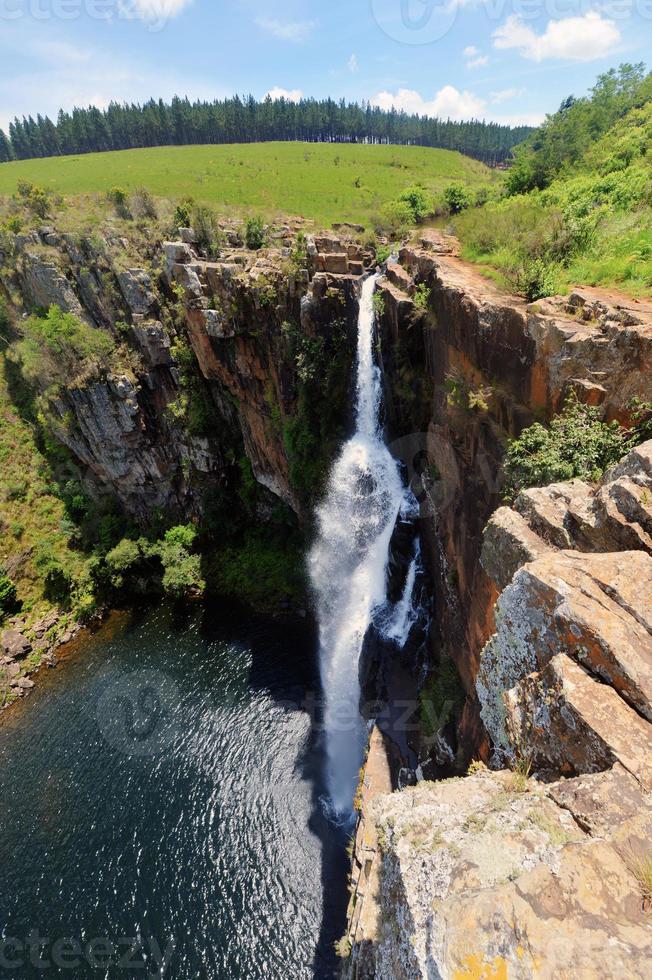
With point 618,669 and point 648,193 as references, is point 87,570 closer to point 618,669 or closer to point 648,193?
point 618,669

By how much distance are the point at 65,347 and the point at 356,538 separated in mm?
24372

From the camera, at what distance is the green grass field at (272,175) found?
51.0 m

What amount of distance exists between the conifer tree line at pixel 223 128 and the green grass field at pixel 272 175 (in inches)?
647

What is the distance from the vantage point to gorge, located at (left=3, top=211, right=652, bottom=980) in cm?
443

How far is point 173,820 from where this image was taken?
19.2 metres

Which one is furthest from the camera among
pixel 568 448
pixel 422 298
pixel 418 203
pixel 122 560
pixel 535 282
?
pixel 418 203

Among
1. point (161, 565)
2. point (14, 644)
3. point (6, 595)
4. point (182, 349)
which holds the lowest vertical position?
point (14, 644)

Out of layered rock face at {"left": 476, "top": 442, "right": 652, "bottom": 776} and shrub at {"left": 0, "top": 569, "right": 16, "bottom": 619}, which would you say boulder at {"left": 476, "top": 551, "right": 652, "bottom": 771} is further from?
shrub at {"left": 0, "top": 569, "right": 16, "bottom": 619}

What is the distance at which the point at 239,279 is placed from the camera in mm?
24797

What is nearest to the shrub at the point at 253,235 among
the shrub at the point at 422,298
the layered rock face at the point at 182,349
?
the layered rock face at the point at 182,349

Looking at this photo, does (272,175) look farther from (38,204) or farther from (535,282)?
(535,282)

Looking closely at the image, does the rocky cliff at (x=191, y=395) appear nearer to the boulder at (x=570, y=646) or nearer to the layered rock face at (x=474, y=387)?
the layered rock face at (x=474, y=387)

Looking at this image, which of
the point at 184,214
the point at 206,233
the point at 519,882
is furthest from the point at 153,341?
the point at 519,882

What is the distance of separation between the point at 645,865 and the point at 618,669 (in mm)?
1950
